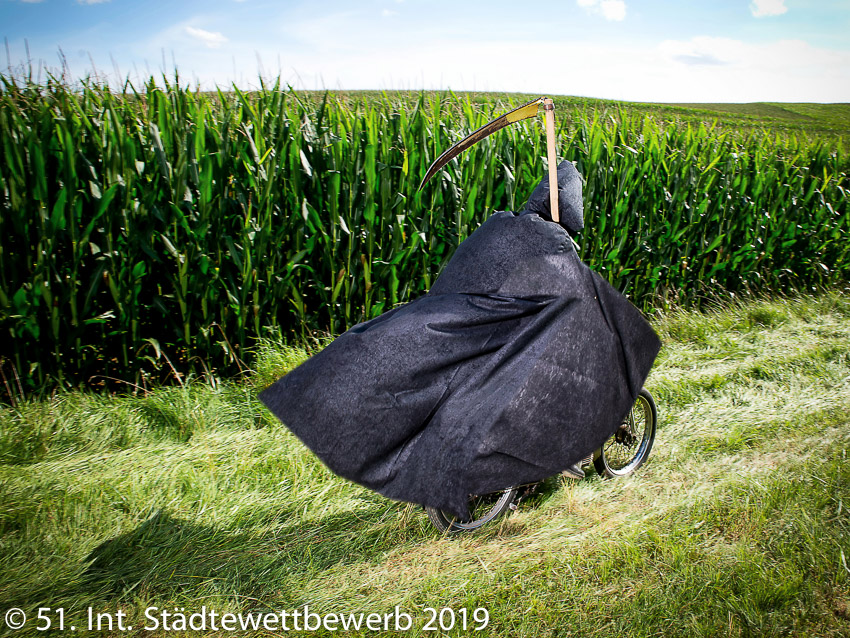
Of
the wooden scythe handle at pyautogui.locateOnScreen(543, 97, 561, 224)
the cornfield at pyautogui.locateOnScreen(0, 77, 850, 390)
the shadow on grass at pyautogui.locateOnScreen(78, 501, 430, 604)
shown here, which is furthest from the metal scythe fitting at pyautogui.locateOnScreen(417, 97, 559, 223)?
the cornfield at pyautogui.locateOnScreen(0, 77, 850, 390)

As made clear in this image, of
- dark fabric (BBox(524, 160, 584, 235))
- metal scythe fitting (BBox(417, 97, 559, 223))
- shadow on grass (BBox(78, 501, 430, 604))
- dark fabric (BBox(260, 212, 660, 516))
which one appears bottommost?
shadow on grass (BBox(78, 501, 430, 604))

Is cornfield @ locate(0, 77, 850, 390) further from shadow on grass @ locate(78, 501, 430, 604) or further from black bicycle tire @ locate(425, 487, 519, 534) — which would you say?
black bicycle tire @ locate(425, 487, 519, 534)

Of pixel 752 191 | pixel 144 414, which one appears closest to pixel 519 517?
pixel 144 414

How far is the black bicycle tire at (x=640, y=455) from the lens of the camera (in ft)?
10.3

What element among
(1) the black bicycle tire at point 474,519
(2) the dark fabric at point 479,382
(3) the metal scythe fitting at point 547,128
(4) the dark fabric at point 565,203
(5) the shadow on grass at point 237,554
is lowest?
(5) the shadow on grass at point 237,554

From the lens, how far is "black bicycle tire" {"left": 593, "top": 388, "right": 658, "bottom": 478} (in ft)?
10.3

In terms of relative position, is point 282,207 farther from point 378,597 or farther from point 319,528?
point 378,597

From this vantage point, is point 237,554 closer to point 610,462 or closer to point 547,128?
point 610,462

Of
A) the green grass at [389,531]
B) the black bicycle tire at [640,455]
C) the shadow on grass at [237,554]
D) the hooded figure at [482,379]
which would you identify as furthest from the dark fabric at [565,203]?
the shadow on grass at [237,554]

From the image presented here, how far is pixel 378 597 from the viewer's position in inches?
90.4

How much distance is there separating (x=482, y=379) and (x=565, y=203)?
2.71 feet

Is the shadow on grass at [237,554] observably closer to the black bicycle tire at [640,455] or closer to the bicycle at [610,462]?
the bicycle at [610,462]

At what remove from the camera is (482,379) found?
2297 millimetres

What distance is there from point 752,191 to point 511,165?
3663 millimetres
